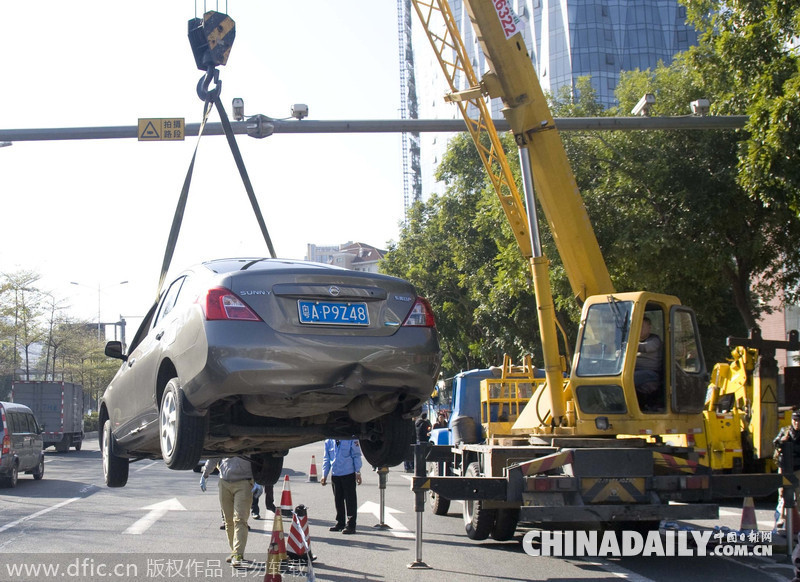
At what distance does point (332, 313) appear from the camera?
18.2 feet

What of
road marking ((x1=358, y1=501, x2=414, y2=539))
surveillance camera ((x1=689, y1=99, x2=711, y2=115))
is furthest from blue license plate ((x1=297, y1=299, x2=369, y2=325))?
surveillance camera ((x1=689, y1=99, x2=711, y2=115))

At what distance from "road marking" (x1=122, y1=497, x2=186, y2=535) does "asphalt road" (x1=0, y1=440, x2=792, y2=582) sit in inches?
0.7

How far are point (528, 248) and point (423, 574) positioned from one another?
5.05 metres

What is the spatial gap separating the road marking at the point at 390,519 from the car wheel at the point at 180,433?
8060mm

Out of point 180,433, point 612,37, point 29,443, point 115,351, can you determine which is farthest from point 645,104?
point 612,37

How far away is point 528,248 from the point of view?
13.0 metres

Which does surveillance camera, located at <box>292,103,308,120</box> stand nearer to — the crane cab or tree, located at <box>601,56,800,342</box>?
the crane cab

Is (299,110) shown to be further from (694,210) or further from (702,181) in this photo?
(702,181)

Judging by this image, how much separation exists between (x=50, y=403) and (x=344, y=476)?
2588 centimetres

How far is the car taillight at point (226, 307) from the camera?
5367mm

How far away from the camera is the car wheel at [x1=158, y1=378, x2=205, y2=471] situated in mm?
5586

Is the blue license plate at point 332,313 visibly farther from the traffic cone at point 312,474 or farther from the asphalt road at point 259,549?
the traffic cone at point 312,474

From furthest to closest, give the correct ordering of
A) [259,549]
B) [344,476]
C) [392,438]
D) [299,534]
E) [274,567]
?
[344,476], [259,549], [299,534], [274,567], [392,438]

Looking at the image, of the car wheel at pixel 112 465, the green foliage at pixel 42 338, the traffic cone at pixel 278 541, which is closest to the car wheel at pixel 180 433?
the car wheel at pixel 112 465
